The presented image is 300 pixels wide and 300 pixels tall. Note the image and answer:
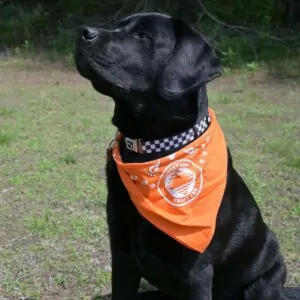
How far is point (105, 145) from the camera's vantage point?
231 inches

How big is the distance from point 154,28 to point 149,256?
94 cm

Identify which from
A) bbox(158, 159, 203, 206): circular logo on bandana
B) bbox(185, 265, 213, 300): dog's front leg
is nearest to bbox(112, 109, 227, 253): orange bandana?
bbox(158, 159, 203, 206): circular logo on bandana

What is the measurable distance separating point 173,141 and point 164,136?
4cm

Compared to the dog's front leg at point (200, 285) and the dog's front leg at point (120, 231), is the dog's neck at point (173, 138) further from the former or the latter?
the dog's front leg at point (200, 285)

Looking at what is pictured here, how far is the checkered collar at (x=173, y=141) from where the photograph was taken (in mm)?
2828

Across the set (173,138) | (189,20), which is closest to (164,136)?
(173,138)

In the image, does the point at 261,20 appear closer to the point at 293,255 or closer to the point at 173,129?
the point at 293,255

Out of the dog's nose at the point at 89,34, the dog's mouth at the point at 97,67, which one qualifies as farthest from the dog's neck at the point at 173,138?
the dog's nose at the point at 89,34

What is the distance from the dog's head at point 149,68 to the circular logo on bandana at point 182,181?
154 millimetres

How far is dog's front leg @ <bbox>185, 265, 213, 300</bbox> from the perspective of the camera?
109 inches

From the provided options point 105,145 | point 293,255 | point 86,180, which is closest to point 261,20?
point 105,145

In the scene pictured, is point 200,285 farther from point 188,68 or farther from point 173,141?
point 188,68

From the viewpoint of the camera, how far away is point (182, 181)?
9.29ft

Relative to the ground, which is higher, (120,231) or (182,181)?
(182,181)
